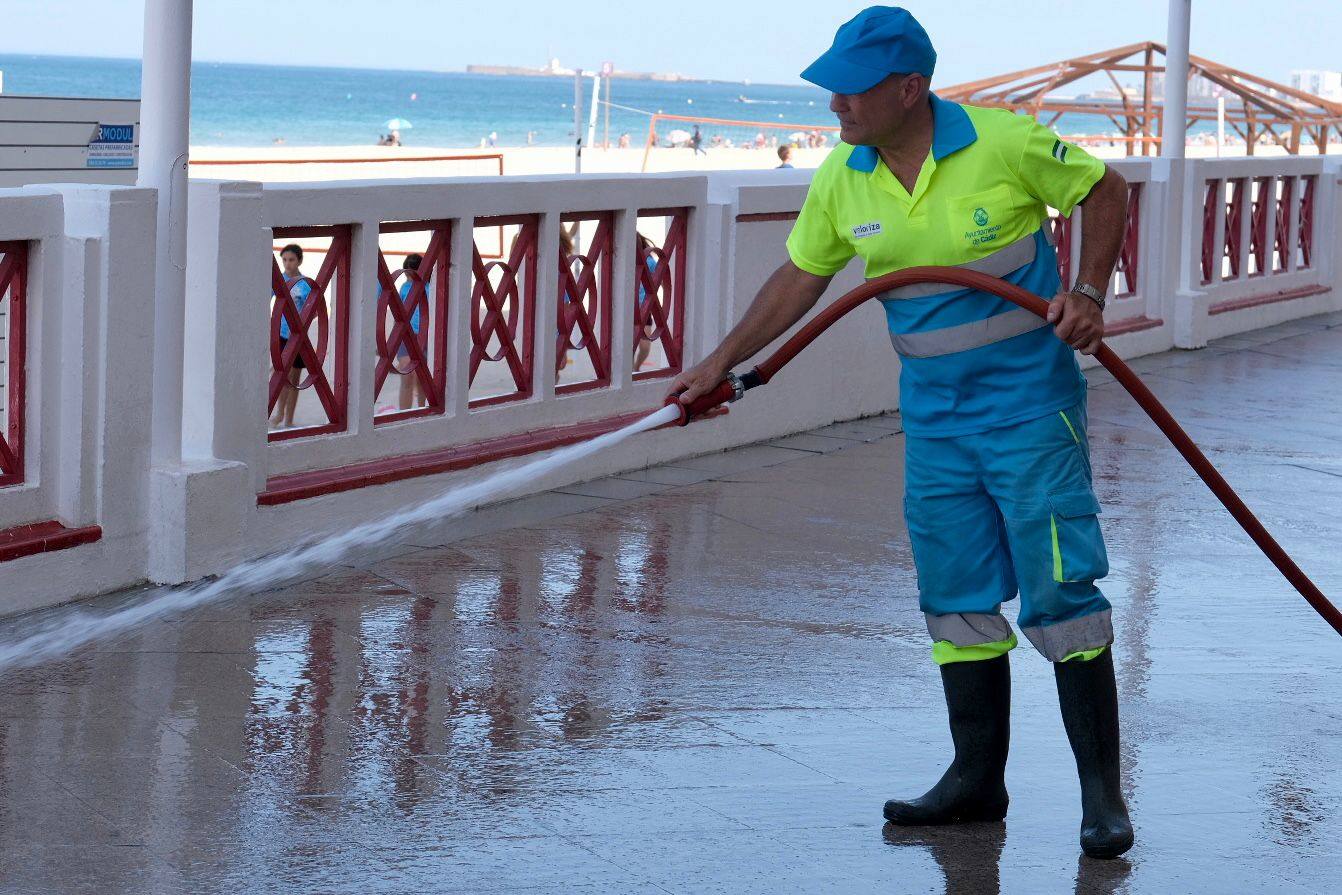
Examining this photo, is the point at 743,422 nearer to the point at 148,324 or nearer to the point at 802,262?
the point at 148,324

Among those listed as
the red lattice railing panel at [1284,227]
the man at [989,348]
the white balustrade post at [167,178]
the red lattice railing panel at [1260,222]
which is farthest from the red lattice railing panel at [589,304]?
the red lattice railing panel at [1284,227]

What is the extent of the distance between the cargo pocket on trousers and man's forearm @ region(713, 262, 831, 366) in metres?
0.77

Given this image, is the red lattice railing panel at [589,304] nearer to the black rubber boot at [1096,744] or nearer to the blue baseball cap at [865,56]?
the blue baseball cap at [865,56]

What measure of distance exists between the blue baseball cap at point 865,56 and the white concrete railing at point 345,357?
9.64ft

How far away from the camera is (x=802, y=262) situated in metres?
4.45

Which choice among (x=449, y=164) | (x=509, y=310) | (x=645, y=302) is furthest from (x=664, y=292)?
(x=449, y=164)

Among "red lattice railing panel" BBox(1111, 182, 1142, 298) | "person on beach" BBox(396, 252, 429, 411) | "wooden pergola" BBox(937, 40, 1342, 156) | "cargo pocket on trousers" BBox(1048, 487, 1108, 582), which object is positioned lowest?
"cargo pocket on trousers" BBox(1048, 487, 1108, 582)

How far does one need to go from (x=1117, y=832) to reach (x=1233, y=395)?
785 centimetres

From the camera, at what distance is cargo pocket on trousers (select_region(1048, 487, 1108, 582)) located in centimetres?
407

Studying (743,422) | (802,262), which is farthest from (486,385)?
(802,262)

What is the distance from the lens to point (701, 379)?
14.6ft

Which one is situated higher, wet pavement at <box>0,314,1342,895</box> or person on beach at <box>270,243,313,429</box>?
person on beach at <box>270,243,313,429</box>

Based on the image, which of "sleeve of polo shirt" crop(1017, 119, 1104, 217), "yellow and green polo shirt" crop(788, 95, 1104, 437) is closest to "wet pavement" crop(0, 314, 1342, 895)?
"yellow and green polo shirt" crop(788, 95, 1104, 437)

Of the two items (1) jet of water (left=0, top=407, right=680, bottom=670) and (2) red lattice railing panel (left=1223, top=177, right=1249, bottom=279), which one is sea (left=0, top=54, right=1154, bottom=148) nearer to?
(2) red lattice railing panel (left=1223, top=177, right=1249, bottom=279)
